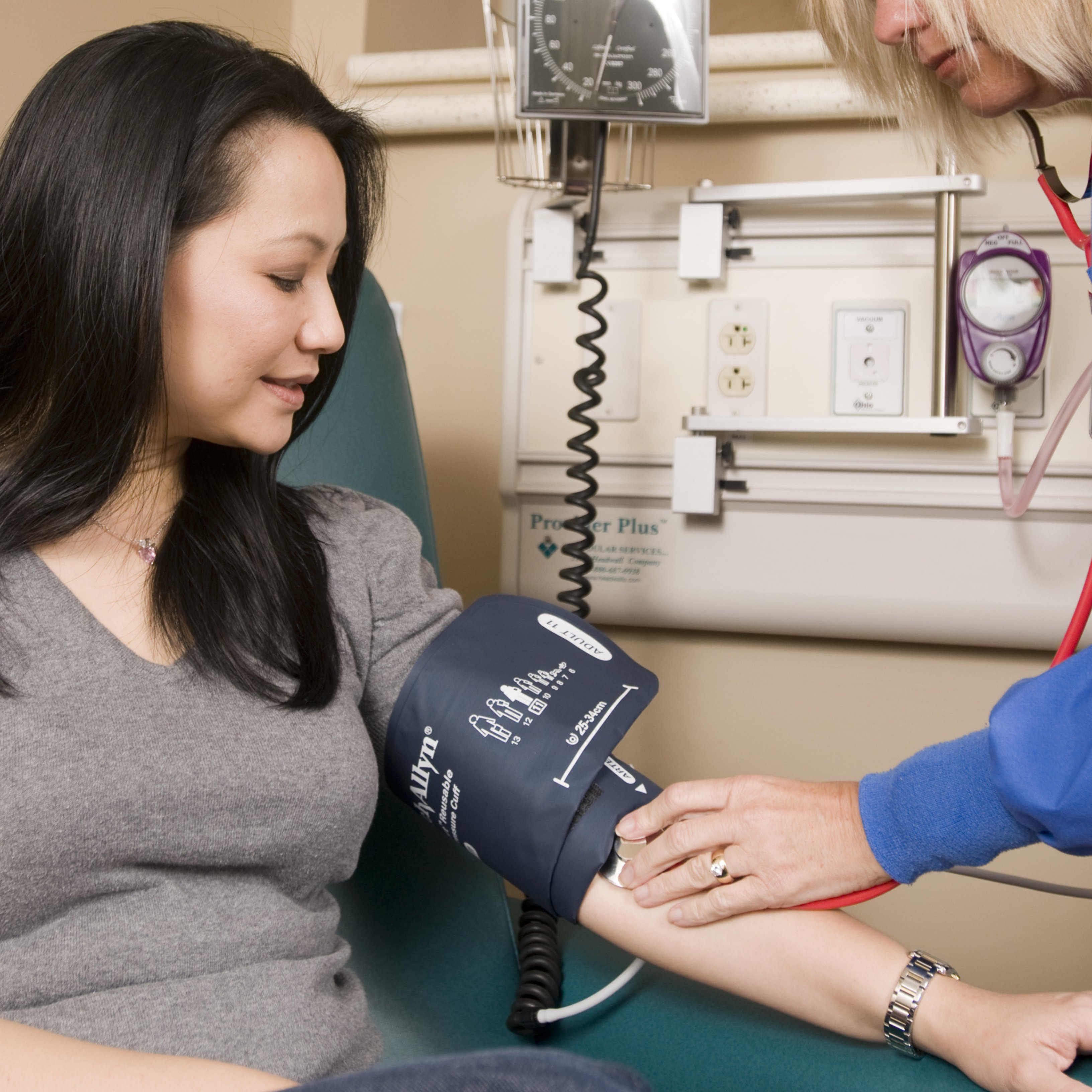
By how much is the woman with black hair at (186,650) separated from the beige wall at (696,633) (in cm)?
61

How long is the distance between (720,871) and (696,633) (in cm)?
72

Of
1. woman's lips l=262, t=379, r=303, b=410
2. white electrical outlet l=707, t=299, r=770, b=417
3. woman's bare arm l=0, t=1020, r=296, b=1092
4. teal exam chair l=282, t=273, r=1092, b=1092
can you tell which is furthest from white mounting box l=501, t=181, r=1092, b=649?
woman's bare arm l=0, t=1020, r=296, b=1092

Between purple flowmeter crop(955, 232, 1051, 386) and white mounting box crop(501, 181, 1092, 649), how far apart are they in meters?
0.08

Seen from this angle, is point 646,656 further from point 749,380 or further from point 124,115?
point 124,115

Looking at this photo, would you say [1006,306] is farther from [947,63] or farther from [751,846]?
[751,846]

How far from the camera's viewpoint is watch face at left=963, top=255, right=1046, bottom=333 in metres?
1.22

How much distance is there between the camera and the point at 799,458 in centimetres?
139

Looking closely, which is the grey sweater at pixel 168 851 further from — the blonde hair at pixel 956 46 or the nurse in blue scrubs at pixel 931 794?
the blonde hair at pixel 956 46

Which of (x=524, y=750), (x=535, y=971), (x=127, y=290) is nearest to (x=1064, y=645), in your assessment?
(x=524, y=750)

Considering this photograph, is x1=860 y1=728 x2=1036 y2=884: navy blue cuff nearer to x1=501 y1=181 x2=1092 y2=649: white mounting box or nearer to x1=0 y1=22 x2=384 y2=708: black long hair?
x1=0 y1=22 x2=384 y2=708: black long hair

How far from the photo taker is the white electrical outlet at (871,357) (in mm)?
1363

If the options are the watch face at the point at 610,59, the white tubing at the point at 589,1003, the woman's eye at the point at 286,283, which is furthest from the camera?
the watch face at the point at 610,59

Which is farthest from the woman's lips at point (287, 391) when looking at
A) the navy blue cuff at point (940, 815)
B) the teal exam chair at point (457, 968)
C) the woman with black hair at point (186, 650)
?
the navy blue cuff at point (940, 815)

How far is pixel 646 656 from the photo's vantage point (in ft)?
5.12
